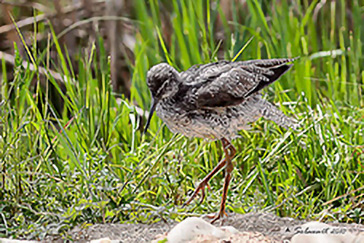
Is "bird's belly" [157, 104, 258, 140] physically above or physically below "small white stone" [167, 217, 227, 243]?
above

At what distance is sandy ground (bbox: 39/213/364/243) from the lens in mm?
2980

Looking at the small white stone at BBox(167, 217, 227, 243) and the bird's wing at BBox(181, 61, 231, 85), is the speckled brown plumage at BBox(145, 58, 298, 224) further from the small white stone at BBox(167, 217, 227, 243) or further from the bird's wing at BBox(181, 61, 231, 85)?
the small white stone at BBox(167, 217, 227, 243)

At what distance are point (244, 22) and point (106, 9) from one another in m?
1.31

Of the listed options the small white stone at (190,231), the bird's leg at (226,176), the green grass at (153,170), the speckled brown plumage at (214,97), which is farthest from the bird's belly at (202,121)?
the small white stone at (190,231)

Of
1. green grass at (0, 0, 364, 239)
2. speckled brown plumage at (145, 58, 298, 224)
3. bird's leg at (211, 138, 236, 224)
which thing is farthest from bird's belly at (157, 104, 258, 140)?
green grass at (0, 0, 364, 239)

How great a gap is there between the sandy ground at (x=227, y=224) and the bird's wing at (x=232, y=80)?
2.07ft

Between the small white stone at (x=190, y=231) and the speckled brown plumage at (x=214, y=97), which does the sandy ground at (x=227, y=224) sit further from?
the small white stone at (x=190, y=231)

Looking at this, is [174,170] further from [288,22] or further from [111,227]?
[288,22]

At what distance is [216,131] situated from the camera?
9.96 ft

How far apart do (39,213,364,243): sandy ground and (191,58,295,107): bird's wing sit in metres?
0.63

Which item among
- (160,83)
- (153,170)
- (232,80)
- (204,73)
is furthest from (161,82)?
(153,170)

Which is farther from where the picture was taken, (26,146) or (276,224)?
(26,146)

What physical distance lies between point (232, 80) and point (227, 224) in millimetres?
750

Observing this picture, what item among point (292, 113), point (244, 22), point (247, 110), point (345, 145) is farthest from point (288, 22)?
point (247, 110)
